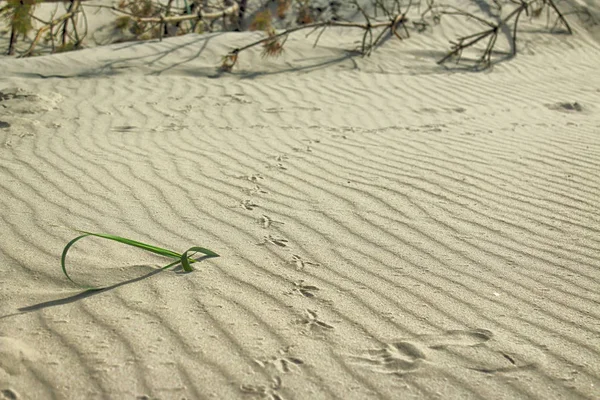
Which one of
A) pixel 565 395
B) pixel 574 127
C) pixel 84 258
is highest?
pixel 574 127

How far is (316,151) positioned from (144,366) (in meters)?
2.92

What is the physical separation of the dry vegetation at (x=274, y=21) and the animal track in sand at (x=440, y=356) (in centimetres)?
572

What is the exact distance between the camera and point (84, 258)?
2852 millimetres

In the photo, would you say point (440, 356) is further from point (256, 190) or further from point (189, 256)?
point (256, 190)

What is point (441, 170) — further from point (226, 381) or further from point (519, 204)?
point (226, 381)

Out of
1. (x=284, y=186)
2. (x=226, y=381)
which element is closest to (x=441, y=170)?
(x=284, y=186)

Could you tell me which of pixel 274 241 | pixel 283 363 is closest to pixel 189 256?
pixel 274 241

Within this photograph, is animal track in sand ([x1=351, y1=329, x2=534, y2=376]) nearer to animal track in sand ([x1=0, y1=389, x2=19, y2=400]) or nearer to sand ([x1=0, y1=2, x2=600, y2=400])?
sand ([x1=0, y1=2, x2=600, y2=400])

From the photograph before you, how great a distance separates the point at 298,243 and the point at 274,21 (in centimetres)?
781

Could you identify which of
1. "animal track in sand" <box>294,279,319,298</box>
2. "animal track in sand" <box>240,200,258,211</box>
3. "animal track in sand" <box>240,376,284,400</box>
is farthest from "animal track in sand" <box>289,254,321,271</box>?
"animal track in sand" <box>240,376,284,400</box>

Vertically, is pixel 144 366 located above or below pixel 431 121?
below

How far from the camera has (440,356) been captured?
2.24m

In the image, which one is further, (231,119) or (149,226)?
(231,119)

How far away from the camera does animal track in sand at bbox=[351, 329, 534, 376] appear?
85.7 inches
